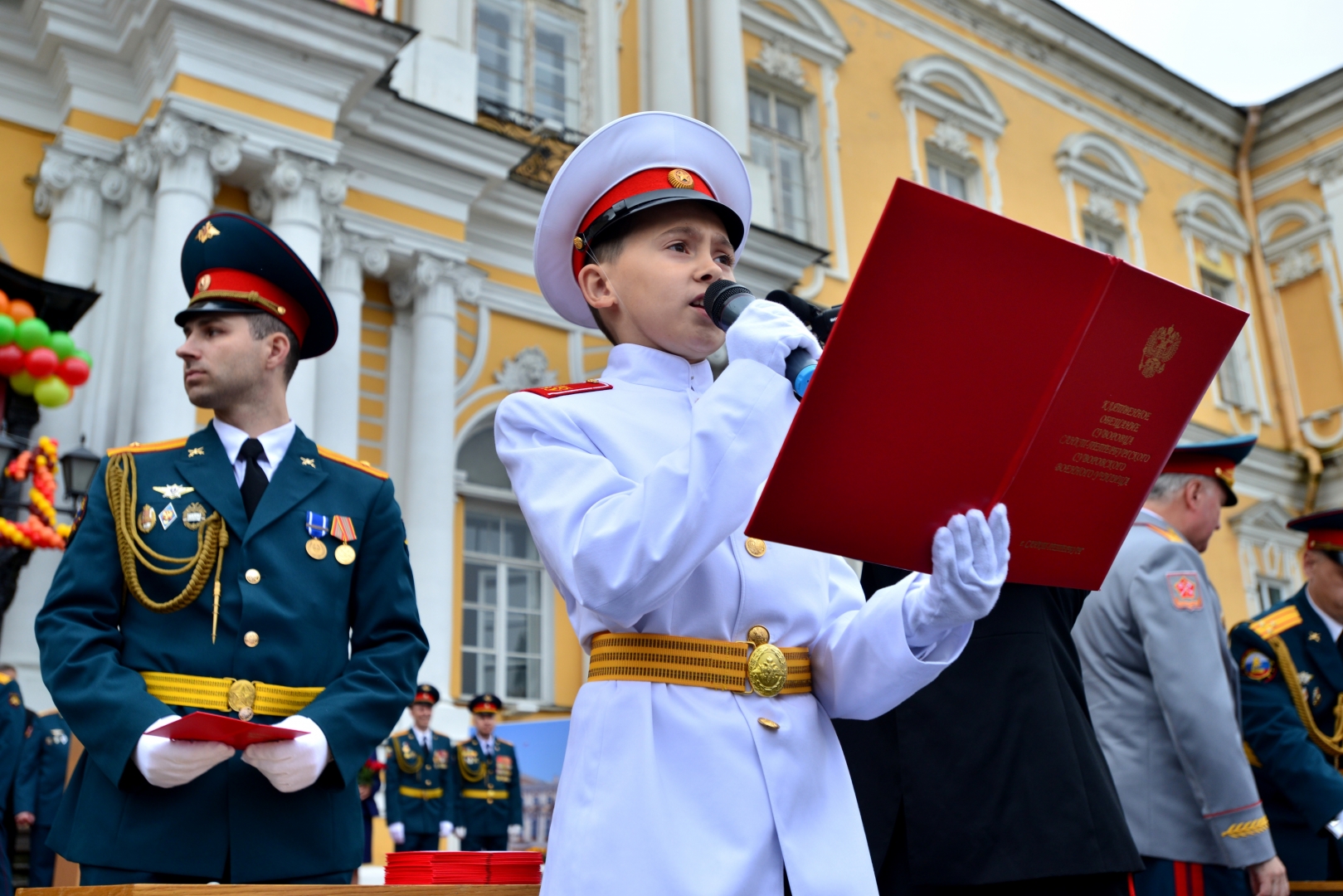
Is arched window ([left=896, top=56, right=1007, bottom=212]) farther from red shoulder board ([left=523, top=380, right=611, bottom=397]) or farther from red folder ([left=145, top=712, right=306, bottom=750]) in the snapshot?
red folder ([left=145, top=712, right=306, bottom=750])

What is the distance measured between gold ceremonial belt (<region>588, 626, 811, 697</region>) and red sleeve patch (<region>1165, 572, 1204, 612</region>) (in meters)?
1.97

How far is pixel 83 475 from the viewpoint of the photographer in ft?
22.1

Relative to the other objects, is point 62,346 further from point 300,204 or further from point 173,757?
point 173,757

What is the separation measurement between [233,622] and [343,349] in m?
6.35

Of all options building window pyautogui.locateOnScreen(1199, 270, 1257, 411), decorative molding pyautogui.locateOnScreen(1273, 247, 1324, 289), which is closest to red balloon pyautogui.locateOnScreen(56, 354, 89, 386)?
building window pyautogui.locateOnScreen(1199, 270, 1257, 411)

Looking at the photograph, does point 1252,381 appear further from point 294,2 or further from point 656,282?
point 656,282

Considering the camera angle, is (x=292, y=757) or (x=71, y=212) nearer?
(x=292, y=757)

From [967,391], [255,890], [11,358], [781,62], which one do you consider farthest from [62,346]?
[781,62]

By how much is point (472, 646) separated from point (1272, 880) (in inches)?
288

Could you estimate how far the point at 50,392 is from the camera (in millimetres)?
6785

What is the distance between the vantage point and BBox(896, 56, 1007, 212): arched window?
14.9 metres

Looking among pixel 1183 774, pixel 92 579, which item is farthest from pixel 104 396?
pixel 1183 774

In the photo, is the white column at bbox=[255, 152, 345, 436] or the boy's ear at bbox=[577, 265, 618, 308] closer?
the boy's ear at bbox=[577, 265, 618, 308]

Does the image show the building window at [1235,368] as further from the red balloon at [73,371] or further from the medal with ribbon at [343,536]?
the medal with ribbon at [343,536]
